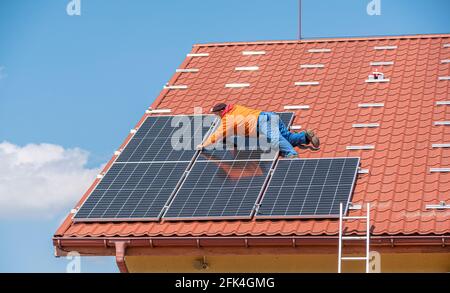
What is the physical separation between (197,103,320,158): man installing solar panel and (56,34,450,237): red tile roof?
0.36m

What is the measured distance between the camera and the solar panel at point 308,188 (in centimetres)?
1873

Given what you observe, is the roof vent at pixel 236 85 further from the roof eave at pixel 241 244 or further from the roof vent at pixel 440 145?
the roof eave at pixel 241 244

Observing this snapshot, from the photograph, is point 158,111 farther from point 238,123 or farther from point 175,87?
point 238,123

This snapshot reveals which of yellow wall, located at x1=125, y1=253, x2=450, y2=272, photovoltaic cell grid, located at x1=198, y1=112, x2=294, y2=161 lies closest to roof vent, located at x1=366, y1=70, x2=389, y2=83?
photovoltaic cell grid, located at x1=198, y1=112, x2=294, y2=161

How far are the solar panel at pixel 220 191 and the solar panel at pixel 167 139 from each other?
0.80 meters

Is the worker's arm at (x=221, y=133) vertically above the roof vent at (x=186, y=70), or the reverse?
the roof vent at (x=186, y=70)

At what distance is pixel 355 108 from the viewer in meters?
22.3

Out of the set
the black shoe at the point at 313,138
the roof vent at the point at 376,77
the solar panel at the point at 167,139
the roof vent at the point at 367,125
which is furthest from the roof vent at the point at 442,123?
the solar panel at the point at 167,139

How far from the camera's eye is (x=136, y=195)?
19.9 m

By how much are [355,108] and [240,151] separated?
2.98 m

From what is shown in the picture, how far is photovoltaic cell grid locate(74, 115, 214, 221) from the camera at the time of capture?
1966 centimetres

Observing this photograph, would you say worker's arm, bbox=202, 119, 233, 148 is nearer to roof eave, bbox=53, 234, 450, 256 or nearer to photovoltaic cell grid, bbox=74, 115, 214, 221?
photovoltaic cell grid, bbox=74, 115, 214, 221

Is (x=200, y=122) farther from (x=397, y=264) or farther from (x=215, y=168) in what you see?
(x=397, y=264)
